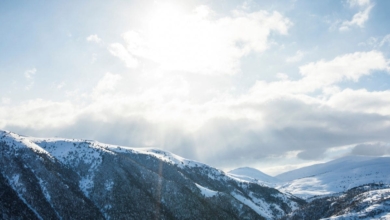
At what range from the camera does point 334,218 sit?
19712cm

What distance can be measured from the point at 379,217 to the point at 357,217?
1135cm

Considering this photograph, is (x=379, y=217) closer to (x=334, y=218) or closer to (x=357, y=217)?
(x=357, y=217)

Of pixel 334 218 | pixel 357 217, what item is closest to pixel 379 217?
pixel 357 217

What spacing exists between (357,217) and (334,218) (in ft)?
40.6

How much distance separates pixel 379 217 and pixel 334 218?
77.0 ft

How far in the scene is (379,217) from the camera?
187 m

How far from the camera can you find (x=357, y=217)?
193m
